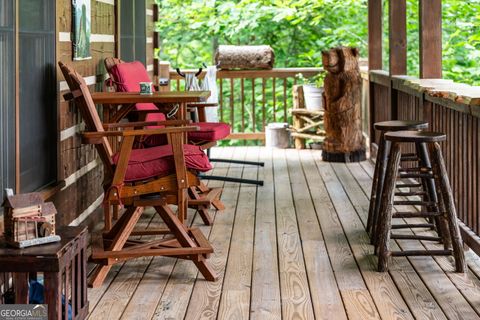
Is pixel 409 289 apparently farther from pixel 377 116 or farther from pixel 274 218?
pixel 377 116

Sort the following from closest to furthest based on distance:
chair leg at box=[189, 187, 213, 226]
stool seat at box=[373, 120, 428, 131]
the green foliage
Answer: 1. stool seat at box=[373, 120, 428, 131]
2. chair leg at box=[189, 187, 213, 226]
3. the green foliage

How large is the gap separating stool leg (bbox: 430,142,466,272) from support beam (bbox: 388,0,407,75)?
118 inches

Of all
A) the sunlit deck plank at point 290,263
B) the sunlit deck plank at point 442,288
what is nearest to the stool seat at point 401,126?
the sunlit deck plank at point 442,288

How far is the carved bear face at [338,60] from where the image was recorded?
8359mm

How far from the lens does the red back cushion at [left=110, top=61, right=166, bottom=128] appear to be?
5746mm

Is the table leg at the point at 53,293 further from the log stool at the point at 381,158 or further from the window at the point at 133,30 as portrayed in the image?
the window at the point at 133,30

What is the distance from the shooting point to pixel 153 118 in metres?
6.20

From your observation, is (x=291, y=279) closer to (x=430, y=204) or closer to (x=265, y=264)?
(x=265, y=264)

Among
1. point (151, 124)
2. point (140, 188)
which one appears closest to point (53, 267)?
point (140, 188)

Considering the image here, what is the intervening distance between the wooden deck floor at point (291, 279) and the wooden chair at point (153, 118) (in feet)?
0.38

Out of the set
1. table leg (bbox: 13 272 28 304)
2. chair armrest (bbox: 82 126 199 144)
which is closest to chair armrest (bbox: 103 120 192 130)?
chair armrest (bbox: 82 126 199 144)

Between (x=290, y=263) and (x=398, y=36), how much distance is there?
11.4 ft

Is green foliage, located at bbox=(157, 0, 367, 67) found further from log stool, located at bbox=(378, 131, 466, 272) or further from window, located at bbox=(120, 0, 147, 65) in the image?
log stool, located at bbox=(378, 131, 466, 272)

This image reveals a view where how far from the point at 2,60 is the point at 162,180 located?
3.63 feet
